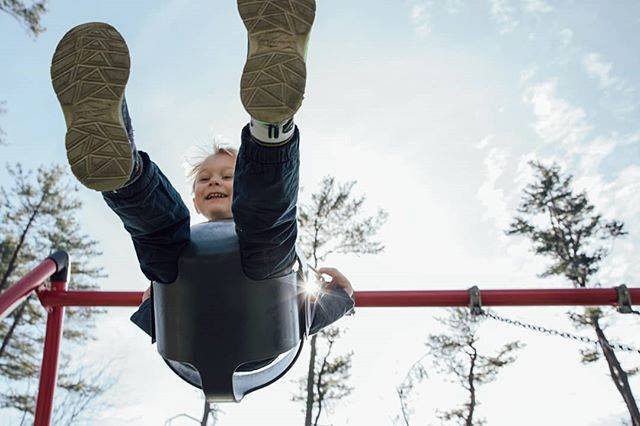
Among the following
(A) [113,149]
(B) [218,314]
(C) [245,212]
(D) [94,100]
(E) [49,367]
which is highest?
(D) [94,100]

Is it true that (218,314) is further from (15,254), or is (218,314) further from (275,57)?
(15,254)

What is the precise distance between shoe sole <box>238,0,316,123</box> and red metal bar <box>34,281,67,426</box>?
2246 millimetres

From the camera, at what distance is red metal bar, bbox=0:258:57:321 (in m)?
2.54

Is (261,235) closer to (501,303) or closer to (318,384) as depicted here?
(501,303)

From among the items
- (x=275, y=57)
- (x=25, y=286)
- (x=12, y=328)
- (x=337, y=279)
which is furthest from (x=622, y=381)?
(x=12, y=328)

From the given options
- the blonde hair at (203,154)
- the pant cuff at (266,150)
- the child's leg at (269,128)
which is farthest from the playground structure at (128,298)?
the pant cuff at (266,150)

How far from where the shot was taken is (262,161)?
1.31m

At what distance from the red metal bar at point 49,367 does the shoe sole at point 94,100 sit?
6.32ft

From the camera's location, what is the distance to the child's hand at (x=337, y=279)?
7.63 ft

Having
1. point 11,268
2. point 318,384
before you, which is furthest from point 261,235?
point 11,268

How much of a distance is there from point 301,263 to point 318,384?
12874 millimetres

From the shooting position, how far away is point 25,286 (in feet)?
8.87

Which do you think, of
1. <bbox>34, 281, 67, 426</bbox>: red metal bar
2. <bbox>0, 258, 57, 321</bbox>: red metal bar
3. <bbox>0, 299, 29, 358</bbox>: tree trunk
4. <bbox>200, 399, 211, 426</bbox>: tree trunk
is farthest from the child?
<bbox>0, 299, 29, 358</bbox>: tree trunk

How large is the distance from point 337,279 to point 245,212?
999mm
